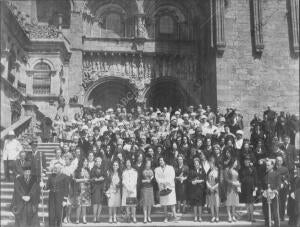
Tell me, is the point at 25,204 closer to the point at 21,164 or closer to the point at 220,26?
the point at 21,164

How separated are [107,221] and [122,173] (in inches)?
52.4

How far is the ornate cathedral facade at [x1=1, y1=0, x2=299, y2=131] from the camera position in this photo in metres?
23.1

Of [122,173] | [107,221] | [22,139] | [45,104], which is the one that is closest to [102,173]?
[122,173]

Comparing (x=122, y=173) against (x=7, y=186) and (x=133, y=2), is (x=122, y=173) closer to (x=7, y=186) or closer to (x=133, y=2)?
(x=7, y=186)

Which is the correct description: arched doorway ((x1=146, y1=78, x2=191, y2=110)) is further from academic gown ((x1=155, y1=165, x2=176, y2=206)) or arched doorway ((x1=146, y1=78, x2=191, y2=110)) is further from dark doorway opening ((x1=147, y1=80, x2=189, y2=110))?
academic gown ((x1=155, y1=165, x2=176, y2=206))

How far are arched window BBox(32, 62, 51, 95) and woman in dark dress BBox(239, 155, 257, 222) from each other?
15.2m

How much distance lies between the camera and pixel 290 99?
76.5ft

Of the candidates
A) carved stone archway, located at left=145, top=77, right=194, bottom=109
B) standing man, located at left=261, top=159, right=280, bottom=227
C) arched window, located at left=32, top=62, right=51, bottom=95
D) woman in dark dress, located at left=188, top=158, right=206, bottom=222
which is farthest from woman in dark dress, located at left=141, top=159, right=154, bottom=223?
carved stone archway, located at left=145, top=77, right=194, bottom=109

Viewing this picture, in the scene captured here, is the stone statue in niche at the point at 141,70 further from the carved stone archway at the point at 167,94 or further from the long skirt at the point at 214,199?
the long skirt at the point at 214,199

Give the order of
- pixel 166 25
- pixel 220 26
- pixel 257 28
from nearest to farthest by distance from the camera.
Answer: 1. pixel 220 26
2. pixel 257 28
3. pixel 166 25

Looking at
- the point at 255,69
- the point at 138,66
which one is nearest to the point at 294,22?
the point at 255,69

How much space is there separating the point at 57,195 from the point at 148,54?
16526 mm

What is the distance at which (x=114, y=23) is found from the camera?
1081 inches

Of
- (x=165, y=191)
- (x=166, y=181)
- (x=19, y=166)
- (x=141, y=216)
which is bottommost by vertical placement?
(x=141, y=216)
